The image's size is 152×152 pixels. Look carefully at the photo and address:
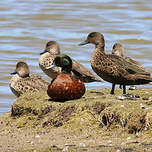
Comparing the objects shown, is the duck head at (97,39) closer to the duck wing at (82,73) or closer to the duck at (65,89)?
the duck wing at (82,73)

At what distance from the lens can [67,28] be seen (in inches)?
919

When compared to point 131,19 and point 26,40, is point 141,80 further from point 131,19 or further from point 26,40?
point 131,19

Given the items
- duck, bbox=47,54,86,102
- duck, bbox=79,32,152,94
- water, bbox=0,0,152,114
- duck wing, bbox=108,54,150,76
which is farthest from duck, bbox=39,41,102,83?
duck, bbox=47,54,86,102

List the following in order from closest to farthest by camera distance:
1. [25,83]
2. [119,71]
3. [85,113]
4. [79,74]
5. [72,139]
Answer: [72,139]
[85,113]
[119,71]
[25,83]
[79,74]

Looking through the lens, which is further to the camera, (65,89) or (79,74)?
(79,74)

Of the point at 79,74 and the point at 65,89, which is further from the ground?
the point at 65,89

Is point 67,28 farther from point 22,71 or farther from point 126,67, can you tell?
point 126,67

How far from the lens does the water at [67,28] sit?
1838 cm

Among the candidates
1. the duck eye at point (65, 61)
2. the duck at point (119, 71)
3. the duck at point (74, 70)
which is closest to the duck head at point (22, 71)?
the duck at point (74, 70)

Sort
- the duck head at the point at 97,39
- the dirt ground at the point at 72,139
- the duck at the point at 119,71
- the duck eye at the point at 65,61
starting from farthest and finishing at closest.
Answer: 1. the duck head at the point at 97,39
2. the duck at the point at 119,71
3. the duck eye at the point at 65,61
4. the dirt ground at the point at 72,139

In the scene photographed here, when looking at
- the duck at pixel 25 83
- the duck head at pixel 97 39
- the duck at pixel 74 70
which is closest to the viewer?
the duck head at pixel 97 39

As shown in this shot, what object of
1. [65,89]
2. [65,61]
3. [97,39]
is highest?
[97,39]

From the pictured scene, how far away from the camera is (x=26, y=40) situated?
69.3ft

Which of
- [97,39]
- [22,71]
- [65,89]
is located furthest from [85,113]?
[22,71]
